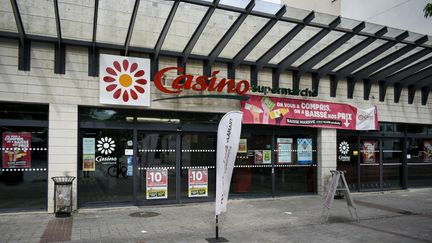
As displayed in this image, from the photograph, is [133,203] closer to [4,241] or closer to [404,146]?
[4,241]

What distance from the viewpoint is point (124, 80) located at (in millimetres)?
10953

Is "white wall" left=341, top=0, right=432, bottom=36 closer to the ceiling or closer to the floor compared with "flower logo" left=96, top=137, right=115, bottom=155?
closer to the ceiling

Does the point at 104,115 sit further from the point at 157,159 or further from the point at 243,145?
the point at 243,145

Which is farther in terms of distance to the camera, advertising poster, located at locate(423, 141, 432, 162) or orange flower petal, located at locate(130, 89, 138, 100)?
advertising poster, located at locate(423, 141, 432, 162)

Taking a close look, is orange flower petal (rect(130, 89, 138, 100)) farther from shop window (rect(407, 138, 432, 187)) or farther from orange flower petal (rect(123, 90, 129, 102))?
shop window (rect(407, 138, 432, 187))

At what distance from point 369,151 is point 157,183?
333 inches

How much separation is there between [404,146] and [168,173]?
33.0 ft

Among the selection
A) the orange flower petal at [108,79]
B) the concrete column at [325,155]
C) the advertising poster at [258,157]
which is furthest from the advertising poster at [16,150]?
the concrete column at [325,155]

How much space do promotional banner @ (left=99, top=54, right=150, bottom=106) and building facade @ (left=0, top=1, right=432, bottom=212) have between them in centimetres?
12

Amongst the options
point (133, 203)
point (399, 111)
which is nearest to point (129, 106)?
point (133, 203)

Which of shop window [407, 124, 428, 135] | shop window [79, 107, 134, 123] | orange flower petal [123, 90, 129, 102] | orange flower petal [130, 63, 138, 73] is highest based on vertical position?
orange flower petal [130, 63, 138, 73]

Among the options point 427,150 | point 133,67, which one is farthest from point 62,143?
point 427,150

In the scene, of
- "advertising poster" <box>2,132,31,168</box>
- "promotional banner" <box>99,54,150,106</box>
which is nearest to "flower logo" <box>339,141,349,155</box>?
"promotional banner" <box>99,54,150,106</box>

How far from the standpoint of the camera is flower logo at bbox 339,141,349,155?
581 inches
